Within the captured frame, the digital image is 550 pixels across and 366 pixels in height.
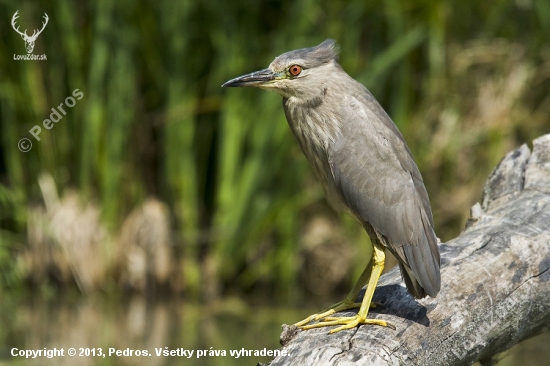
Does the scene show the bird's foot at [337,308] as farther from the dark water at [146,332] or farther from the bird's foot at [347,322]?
the dark water at [146,332]

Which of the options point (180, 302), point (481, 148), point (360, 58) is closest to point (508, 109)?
point (481, 148)

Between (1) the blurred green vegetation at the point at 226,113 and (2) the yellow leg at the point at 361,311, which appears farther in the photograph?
(1) the blurred green vegetation at the point at 226,113

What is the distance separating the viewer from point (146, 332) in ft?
23.4

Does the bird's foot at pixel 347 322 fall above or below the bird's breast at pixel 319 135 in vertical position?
below

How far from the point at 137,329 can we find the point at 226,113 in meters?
2.44

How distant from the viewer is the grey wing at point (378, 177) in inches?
150

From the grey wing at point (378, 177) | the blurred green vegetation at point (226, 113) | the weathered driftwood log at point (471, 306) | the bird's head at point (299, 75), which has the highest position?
the blurred green vegetation at point (226, 113)

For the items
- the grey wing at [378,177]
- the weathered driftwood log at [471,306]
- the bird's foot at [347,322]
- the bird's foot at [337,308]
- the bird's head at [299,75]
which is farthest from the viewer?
the bird's head at [299,75]

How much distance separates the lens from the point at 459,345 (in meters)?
3.40

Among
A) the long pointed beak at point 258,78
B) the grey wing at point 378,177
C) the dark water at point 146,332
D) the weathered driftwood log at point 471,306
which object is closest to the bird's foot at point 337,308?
the weathered driftwood log at point 471,306

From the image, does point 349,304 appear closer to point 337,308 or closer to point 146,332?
point 337,308

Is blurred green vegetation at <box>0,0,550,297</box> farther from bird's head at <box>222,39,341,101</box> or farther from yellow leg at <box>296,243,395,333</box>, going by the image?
yellow leg at <box>296,243,395,333</box>

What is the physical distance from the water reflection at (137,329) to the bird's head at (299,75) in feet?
9.88

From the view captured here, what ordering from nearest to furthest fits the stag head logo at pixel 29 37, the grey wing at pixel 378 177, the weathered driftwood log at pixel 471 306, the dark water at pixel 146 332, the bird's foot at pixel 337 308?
the weathered driftwood log at pixel 471 306, the bird's foot at pixel 337 308, the grey wing at pixel 378 177, the dark water at pixel 146 332, the stag head logo at pixel 29 37
